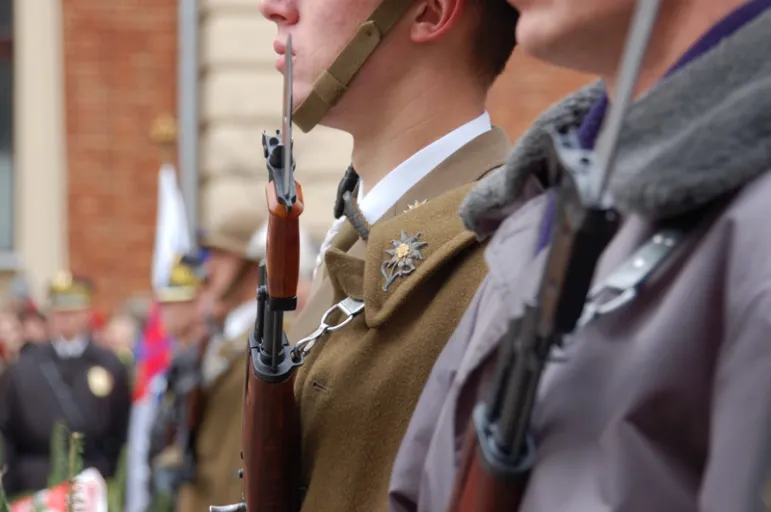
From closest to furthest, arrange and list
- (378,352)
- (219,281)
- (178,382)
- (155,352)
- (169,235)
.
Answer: (378,352), (178,382), (219,281), (169,235), (155,352)

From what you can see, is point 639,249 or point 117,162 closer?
point 639,249

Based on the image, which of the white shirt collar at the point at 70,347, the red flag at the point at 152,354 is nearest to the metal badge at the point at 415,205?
the red flag at the point at 152,354

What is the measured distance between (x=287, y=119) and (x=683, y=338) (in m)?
0.91

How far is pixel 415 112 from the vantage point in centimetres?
228

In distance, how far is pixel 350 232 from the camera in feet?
7.72

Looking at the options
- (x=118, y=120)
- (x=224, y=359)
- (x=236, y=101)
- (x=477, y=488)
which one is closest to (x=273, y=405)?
(x=477, y=488)

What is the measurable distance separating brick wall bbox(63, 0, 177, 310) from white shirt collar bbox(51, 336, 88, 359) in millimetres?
1015

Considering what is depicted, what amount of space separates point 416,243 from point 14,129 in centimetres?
811

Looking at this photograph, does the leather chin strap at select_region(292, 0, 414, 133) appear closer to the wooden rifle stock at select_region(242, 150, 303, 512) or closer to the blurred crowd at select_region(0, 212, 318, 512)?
the wooden rifle stock at select_region(242, 150, 303, 512)

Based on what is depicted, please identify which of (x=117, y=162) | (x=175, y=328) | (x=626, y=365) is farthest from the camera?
(x=117, y=162)

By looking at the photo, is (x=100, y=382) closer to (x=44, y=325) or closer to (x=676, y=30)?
(x=44, y=325)

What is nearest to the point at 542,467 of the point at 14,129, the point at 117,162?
the point at 117,162

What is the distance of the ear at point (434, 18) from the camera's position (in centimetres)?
224

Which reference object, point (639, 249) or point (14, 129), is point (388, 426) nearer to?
point (639, 249)
